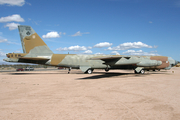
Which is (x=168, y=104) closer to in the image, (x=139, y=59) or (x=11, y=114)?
(x=11, y=114)

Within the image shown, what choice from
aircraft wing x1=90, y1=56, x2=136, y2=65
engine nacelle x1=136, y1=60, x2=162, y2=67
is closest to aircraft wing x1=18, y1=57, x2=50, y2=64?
aircraft wing x1=90, y1=56, x2=136, y2=65

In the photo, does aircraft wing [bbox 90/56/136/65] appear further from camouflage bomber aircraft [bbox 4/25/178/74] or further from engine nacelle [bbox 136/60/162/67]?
engine nacelle [bbox 136/60/162/67]

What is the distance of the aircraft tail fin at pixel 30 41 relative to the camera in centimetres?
Result: 2431

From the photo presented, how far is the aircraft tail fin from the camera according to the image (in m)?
24.3

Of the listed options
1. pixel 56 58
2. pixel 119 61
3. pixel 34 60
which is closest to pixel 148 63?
pixel 119 61

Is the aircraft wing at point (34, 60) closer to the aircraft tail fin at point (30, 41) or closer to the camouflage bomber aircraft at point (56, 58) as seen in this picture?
the camouflage bomber aircraft at point (56, 58)

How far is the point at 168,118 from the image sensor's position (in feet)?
17.2

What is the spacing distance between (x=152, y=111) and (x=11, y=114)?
5.85 m

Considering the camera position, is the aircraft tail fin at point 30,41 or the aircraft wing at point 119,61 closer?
the aircraft wing at point 119,61

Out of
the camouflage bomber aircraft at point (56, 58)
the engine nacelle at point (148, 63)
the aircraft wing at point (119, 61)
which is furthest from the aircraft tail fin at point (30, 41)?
the engine nacelle at point (148, 63)

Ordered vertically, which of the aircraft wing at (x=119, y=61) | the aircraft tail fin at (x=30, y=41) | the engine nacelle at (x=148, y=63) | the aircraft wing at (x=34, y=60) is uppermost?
the aircraft tail fin at (x=30, y=41)

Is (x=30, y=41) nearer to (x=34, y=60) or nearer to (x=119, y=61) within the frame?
→ (x=34, y=60)

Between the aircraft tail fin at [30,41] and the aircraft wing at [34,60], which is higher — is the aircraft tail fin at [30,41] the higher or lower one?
the higher one

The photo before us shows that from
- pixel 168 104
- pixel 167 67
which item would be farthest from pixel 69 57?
pixel 168 104
